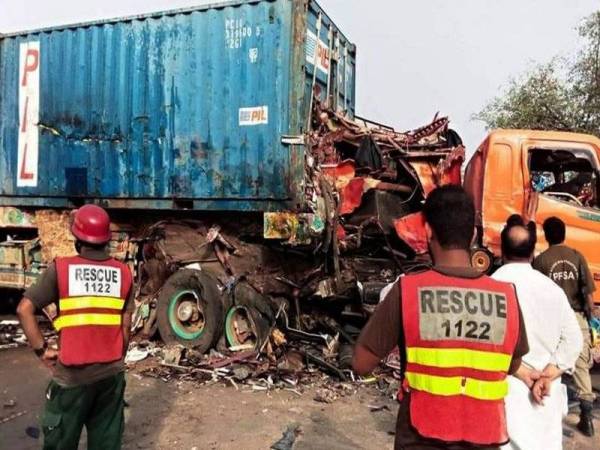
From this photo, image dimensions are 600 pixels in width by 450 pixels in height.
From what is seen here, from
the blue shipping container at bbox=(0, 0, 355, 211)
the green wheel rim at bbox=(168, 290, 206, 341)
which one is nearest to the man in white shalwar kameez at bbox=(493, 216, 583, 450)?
the blue shipping container at bbox=(0, 0, 355, 211)

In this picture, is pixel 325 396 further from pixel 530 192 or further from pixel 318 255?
pixel 530 192

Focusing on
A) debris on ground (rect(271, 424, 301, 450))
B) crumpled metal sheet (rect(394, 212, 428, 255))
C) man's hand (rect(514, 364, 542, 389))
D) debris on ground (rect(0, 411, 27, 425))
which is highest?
crumpled metal sheet (rect(394, 212, 428, 255))

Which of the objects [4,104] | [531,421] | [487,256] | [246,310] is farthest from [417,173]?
[4,104]

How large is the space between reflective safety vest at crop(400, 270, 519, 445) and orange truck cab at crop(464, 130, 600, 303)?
410cm

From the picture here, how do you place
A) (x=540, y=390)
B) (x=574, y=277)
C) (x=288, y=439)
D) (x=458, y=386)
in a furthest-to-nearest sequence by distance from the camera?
(x=574, y=277), (x=288, y=439), (x=540, y=390), (x=458, y=386)

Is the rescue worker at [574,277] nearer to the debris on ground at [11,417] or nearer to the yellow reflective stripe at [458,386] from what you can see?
the yellow reflective stripe at [458,386]

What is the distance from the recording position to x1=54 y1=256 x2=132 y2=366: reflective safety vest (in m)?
2.73

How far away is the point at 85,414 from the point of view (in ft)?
9.20

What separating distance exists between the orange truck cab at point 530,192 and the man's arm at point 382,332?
4158 mm

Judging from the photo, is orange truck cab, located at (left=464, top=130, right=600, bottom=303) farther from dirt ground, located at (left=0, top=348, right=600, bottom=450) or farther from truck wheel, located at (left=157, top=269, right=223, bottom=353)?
truck wheel, located at (left=157, top=269, right=223, bottom=353)

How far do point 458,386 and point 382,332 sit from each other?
0.26 metres

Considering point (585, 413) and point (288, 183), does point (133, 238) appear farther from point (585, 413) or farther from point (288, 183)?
point (585, 413)

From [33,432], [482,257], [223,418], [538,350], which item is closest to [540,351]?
[538,350]

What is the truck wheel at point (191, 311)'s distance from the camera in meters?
6.17
